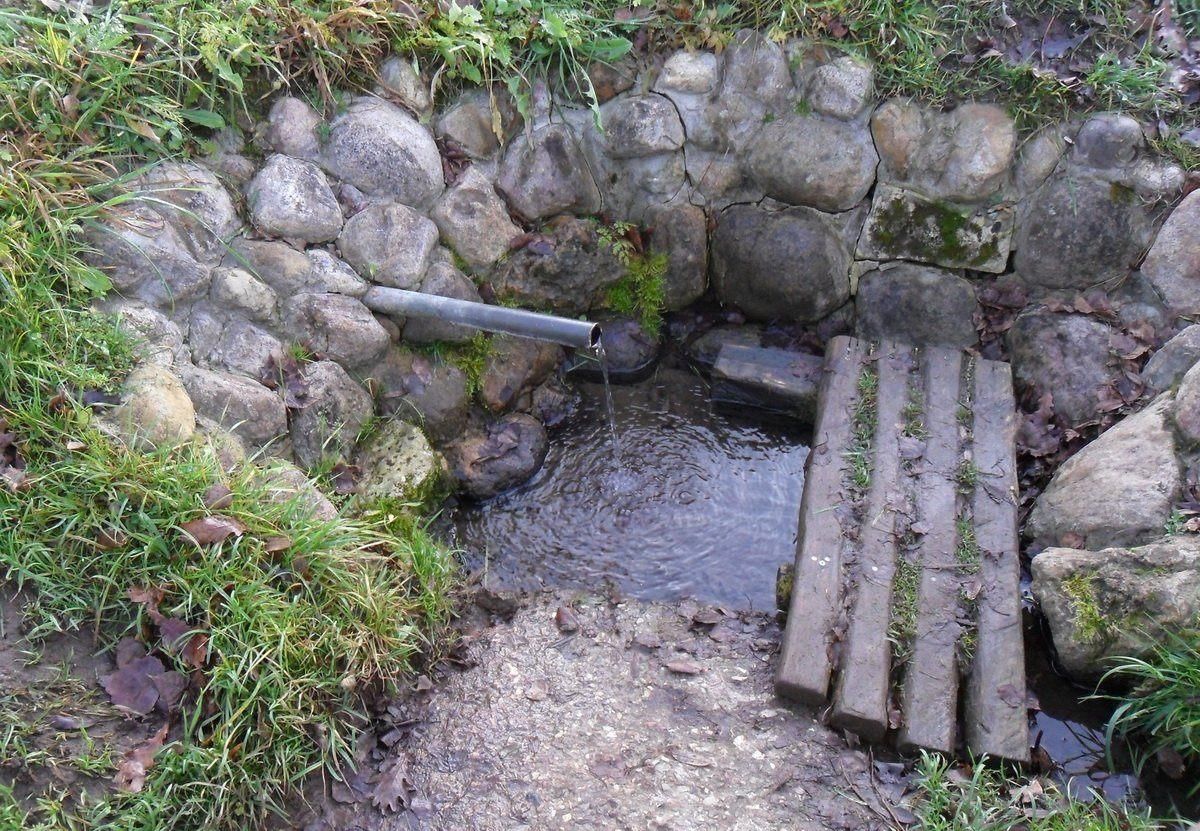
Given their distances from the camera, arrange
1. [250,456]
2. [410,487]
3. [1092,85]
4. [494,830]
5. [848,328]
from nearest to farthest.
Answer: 1. [494,830]
2. [250,456]
3. [410,487]
4. [1092,85]
5. [848,328]

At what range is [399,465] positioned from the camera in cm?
401

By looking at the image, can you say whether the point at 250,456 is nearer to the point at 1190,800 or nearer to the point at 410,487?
the point at 410,487

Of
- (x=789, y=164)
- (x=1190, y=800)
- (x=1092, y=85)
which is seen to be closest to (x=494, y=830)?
(x=1190, y=800)

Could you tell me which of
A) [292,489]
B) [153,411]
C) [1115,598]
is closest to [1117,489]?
[1115,598]

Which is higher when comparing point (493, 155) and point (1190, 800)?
point (493, 155)

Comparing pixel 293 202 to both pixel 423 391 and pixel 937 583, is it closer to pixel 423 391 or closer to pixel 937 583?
pixel 423 391

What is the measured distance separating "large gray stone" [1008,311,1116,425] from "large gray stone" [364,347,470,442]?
9.96 feet

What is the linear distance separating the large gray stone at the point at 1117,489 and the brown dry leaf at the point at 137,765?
3.68m

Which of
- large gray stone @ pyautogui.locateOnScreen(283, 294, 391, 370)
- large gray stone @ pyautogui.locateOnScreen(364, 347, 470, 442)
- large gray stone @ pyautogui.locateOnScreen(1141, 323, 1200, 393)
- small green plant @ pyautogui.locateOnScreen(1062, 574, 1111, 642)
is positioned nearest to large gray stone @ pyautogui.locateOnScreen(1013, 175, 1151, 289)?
large gray stone @ pyautogui.locateOnScreen(1141, 323, 1200, 393)

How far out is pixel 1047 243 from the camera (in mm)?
4477

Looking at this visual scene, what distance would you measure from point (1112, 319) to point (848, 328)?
4.44 ft

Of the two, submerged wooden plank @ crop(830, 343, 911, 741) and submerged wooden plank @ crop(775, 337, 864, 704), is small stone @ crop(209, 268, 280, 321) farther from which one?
submerged wooden plank @ crop(830, 343, 911, 741)

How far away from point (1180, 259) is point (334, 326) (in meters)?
4.21

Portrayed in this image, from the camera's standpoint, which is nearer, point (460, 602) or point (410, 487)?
point (460, 602)
